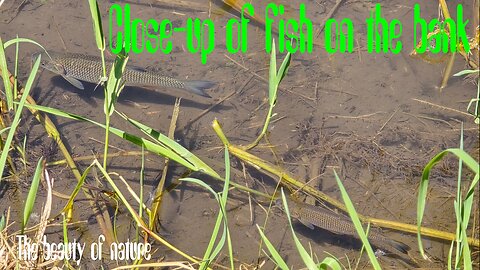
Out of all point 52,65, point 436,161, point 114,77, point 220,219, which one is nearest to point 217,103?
point 52,65

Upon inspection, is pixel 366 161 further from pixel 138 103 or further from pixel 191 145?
pixel 138 103

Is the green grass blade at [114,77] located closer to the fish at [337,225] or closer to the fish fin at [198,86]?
the fish fin at [198,86]

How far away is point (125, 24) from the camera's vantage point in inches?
202

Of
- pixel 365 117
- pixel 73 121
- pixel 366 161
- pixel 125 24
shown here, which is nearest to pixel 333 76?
pixel 365 117

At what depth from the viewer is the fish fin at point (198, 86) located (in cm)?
468

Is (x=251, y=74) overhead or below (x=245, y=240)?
overhead

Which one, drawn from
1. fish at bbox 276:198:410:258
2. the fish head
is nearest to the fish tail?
fish at bbox 276:198:410:258

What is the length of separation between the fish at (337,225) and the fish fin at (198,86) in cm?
126

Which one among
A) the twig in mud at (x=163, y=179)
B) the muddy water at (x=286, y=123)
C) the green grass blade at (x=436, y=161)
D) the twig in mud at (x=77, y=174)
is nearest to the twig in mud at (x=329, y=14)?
the muddy water at (x=286, y=123)

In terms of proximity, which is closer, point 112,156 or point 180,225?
point 180,225

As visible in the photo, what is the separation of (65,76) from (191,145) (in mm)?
1195

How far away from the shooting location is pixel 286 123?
4.75m

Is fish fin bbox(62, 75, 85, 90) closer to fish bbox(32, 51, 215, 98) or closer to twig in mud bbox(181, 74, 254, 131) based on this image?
fish bbox(32, 51, 215, 98)

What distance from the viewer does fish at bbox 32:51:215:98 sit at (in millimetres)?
4695
